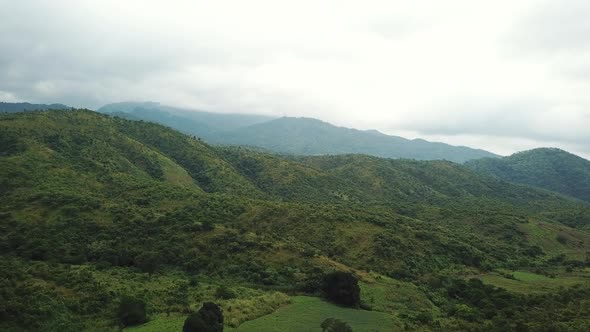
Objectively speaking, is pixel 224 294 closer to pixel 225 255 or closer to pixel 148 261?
pixel 225 255

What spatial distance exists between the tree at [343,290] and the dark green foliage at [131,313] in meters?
20.8

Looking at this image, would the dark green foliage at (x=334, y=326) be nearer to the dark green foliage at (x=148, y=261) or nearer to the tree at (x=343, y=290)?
the tree at (x=343, y=290)

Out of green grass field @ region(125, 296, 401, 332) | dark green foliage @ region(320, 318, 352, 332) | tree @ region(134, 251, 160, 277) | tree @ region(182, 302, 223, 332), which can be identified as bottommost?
tree @ region(134, 251, 160, 277)

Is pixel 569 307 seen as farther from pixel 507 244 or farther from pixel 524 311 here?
pixel 507 244

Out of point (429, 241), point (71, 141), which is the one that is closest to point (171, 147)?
point (71, 141)

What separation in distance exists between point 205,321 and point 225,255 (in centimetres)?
3079

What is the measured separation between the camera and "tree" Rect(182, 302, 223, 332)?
33.9m

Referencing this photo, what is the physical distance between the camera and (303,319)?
4300 centimetres

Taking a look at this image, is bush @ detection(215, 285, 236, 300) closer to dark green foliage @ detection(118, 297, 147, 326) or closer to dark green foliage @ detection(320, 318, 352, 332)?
dark green foliage @ detection(118, 297, 147, 326)

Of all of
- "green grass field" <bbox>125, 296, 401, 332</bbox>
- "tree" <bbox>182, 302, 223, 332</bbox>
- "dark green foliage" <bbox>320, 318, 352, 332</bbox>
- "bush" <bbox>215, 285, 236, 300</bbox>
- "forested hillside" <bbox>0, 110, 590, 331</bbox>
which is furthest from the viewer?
"bush" <bbox>215, 285, 236, 300</bbox>

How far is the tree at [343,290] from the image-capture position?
4975 cm

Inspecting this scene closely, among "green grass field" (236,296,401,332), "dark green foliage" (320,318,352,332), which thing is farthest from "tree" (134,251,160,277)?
"dark green foliage" (320,318,352,332)

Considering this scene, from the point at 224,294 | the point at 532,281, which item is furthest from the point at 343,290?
the point at 532,281

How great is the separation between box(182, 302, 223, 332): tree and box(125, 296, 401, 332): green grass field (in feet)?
9.52
